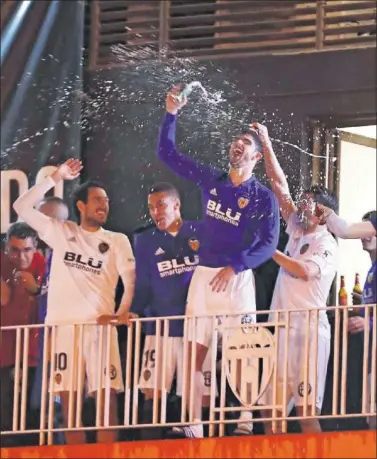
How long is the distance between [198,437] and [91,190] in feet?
3.28

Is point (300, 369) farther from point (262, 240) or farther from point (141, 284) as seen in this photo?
point (141, 284)

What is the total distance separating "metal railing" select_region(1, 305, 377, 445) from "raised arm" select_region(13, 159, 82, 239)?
1.23 feet

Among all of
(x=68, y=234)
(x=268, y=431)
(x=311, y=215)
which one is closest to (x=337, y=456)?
(x=268, y=431)

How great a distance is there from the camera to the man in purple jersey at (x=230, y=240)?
5.98 meters

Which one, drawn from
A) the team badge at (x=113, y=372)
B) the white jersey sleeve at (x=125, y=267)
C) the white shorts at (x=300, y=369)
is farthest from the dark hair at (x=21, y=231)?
the white shorts at (x=300, y=369)

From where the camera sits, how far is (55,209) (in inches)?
250

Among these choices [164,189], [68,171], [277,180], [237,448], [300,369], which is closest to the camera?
[237,448]

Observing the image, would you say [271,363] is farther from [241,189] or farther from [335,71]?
[335,71]

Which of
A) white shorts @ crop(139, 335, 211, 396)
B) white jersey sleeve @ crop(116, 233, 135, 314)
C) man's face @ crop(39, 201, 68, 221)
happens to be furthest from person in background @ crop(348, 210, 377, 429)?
→ man's face @ crop(39, 201, 68, 221)

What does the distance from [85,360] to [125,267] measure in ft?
1.11

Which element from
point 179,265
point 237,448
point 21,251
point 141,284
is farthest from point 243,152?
point 237,448

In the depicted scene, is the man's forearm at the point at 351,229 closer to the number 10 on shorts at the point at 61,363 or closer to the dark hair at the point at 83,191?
the dark hair at the point at 83,191

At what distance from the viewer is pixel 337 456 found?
5570mm

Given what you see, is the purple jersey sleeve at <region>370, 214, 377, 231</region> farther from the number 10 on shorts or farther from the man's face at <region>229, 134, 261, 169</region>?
the number 10 on shorts
